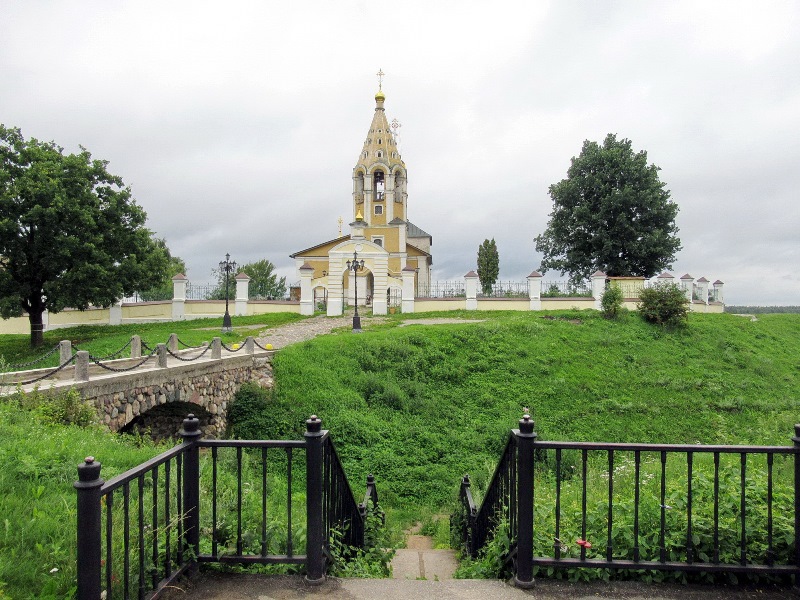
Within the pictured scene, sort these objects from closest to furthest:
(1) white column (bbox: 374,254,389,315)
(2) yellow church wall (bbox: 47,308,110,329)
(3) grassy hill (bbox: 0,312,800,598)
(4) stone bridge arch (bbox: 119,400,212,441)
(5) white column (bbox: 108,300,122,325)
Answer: (4) stone bridge arch (bbox: 119,400,212,441)
(3) grassy hill (bbox: 0,312,800,598)
(2) yellow church wall (bbox: 47,308,110,329)
(5) white column (bbox: 108,300,122,325)
(1) white column (bbox: 374,254,389,315)

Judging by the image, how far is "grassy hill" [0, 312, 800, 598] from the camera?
11359mm

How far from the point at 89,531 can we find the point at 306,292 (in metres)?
25.5

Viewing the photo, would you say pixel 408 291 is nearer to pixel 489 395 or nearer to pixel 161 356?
pixel 489 395

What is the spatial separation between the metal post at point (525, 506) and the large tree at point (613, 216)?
3335cm

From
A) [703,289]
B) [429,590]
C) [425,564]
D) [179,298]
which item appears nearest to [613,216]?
[703,289]

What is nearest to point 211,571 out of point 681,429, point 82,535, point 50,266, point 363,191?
point 82,535

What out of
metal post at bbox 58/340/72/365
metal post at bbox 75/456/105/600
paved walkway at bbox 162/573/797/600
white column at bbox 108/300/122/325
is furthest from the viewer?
white column at bbox 108/300/122/325

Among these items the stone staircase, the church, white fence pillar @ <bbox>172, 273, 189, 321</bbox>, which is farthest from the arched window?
the stone staircase

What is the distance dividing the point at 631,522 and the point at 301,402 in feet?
33.7

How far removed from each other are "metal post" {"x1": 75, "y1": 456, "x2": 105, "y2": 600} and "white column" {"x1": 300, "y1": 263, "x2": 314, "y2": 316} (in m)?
25.2

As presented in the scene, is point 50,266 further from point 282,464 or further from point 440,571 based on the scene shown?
point 440,571

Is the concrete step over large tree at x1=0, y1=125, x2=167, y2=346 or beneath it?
beneath

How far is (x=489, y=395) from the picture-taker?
14.9 metres

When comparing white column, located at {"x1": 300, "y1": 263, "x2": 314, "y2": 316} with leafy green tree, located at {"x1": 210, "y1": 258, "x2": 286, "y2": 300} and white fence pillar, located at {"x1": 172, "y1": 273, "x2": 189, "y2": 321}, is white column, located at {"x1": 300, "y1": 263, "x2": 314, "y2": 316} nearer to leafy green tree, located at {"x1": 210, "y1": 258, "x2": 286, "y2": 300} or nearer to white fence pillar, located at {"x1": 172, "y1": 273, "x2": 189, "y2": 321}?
white fence pillar, located at {"x1": 172, "y1": 273, "x2": 189, "y2": 321}
